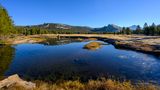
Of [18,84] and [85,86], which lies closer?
[18,84]

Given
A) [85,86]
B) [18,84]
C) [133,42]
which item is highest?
[18,84]

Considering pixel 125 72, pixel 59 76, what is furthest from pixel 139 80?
pixel 59 76

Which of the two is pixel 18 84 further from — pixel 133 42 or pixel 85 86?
pixel 133 42

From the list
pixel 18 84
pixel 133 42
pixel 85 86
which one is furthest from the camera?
pixel 133 42

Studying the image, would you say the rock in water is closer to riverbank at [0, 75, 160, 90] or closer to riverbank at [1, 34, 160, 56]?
riverbank at [0, 75, 160, 90]

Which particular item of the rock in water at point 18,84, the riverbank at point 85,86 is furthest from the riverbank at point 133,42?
the rock in water at point 18,84

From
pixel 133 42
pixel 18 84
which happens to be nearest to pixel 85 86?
pixel 18 84

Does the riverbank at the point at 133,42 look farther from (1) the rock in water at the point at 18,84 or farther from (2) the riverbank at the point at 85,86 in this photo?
(1) the rock in water at the point at 18,84

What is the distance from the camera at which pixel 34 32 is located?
183 m

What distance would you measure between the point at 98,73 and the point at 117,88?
16.0 metres

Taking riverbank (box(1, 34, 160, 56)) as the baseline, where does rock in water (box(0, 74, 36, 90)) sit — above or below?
above

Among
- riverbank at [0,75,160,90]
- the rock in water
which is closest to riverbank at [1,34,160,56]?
riverbank at [0,75,160,90]

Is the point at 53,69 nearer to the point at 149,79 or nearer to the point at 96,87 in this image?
the point at 149,79

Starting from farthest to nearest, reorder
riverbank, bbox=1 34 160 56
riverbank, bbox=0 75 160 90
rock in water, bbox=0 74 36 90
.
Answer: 1. riverbank, bbox=1 34 160 56
2. rock in water, bbox=0 74 36 90
3. riverbank, bbox=0 75 160 90
